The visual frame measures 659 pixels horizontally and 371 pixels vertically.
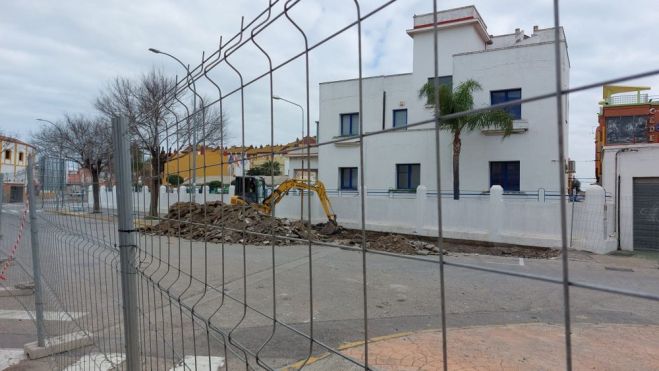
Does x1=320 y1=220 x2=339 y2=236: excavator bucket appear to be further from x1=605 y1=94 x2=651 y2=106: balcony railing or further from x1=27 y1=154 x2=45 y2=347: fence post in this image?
x1=605 y1=94 x2=651 y2=106: balcony railing

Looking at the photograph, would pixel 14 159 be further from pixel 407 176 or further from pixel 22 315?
pixel 407 176

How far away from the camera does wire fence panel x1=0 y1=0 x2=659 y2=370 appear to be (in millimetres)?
1513

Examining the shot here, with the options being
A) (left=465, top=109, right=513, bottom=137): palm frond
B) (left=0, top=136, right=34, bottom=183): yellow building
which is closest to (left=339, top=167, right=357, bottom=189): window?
(left=0, top=136, right=34, bottom=183): yellow building

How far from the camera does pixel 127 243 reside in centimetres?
264

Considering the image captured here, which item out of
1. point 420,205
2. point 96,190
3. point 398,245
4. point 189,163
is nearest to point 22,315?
point 96,190

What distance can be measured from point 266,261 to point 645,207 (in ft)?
34.1

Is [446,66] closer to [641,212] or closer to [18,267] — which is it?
[641,212]

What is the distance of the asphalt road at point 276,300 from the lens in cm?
415

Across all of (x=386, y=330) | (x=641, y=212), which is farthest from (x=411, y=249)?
(x=386, y=330)

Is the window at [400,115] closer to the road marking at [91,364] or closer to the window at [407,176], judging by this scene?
the window at [407,176]

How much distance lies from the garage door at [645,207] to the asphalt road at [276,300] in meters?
1.91

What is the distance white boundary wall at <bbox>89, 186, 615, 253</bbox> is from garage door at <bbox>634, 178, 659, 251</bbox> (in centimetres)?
66

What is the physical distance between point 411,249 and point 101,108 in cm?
1827

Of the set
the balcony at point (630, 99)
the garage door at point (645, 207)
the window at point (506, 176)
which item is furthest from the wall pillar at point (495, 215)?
the balcony at point (630, 99)
